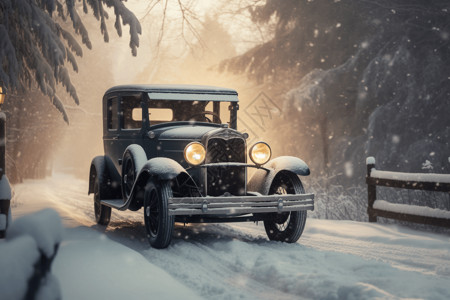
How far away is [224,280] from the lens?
187 inches

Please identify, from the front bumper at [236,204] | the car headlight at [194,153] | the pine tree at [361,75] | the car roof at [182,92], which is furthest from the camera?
the pine tree at [361,75]

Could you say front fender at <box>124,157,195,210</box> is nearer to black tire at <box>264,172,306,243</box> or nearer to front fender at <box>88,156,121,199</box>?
front fender at <box>88,156,121,199</box>

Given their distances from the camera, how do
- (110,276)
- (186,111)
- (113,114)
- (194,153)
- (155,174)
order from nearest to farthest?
(110,276), (155,174), (194,153), (186,111), (113,114)

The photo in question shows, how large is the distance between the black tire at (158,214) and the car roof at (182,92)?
1.72 metres

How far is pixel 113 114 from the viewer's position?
28.0 ft

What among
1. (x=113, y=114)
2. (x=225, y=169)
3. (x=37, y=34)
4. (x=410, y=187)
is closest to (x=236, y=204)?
(x=225, y=169)

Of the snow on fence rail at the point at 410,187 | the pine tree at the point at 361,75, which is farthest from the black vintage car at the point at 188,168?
the pine tree at the point at 361,75

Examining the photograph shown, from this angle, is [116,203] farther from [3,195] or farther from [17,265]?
[17,265]

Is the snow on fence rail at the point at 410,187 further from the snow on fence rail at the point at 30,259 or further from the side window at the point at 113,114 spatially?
the snow on fence rail at the point at 30,259

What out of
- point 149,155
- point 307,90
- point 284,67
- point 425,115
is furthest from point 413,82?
point 149,155

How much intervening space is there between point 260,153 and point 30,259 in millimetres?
6052

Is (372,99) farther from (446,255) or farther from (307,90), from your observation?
(446,255)

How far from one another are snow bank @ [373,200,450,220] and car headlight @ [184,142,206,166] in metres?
3.53

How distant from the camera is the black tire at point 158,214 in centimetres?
604
